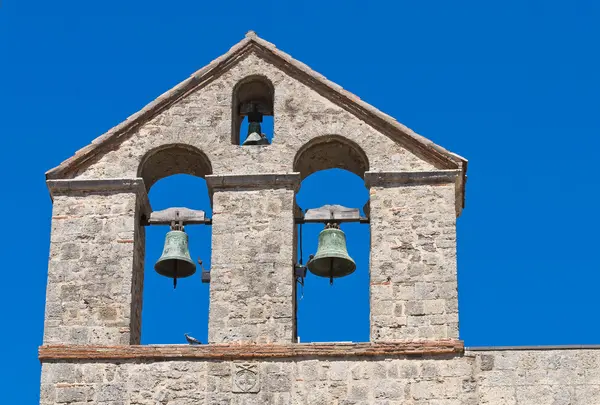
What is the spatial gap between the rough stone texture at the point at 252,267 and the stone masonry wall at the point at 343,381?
41 centimetres

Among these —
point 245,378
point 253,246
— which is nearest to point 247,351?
point 245,378

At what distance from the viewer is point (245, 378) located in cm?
2253

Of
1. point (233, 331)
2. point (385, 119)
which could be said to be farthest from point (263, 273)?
point (385, 119)

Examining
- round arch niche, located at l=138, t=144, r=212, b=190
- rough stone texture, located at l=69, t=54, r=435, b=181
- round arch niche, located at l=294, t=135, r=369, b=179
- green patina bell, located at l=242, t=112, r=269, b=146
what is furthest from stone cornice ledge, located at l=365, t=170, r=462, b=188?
round arch niche, located at l=138, t=144, r=212, b=190

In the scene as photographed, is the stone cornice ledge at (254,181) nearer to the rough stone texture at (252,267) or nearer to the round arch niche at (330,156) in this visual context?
the rough stone texture at (252,267)

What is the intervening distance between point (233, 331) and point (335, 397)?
4.17 ft

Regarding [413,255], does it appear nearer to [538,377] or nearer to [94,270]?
[538,377]

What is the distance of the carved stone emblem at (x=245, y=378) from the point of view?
2247cm

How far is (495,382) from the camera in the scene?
2250cm

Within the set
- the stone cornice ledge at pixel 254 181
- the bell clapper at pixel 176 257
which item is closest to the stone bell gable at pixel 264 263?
the stone cornice ledge at pixel 254 181

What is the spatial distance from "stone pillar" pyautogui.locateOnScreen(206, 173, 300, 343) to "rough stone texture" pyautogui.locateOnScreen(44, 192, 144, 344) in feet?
2.80

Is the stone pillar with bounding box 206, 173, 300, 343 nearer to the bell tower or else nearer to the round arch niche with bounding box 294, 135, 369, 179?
the bell tower

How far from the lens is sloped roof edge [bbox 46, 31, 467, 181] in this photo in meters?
23.7

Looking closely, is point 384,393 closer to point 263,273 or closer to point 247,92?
point 263,273
